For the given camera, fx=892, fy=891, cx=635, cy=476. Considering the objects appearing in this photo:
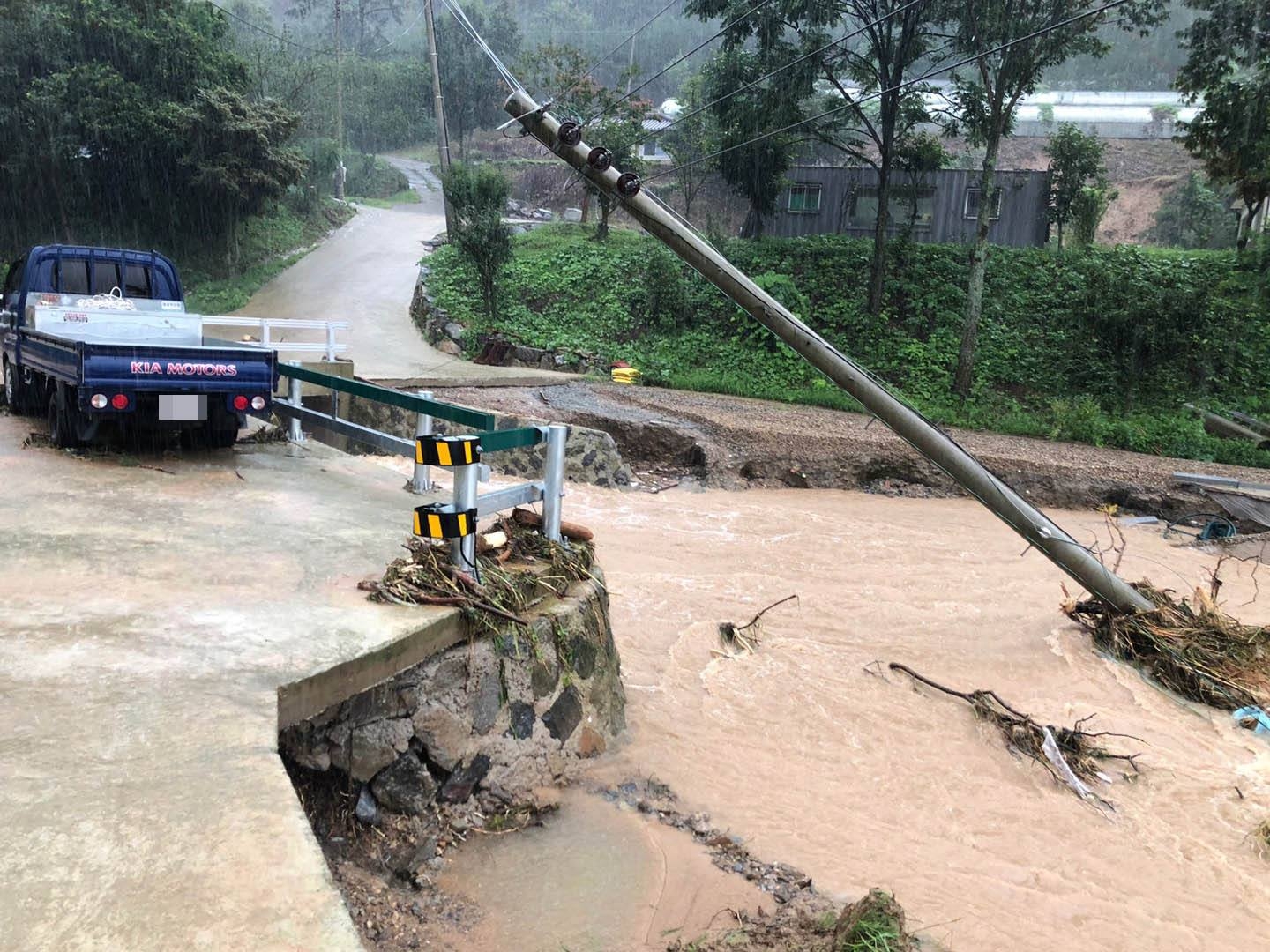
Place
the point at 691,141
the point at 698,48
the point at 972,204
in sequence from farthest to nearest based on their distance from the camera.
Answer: the point at 691,141
the point at 972,204
the point at 698,48

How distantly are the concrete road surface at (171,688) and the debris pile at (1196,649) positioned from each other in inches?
251

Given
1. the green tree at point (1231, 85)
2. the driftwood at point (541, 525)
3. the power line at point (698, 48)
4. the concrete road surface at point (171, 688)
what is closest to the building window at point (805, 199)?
the power line at point (698, 48)

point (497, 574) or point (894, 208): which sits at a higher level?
point (894, 208)

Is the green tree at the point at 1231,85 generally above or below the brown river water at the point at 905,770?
above

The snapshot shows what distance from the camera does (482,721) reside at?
14.0ft

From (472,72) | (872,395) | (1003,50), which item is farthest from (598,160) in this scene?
(472,72)

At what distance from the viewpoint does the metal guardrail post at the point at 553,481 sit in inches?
202

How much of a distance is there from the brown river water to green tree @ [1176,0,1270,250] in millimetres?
12060

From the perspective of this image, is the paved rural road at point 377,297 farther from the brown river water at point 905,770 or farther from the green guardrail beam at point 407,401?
the brown river water at point 905,770

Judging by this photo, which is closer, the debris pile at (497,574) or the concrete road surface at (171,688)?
the concrete road surface at (171,688)

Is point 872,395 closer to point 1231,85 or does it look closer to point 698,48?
point 698,48

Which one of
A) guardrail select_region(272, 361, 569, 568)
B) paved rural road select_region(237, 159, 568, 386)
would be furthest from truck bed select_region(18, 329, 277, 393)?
paved rural road select_region(237, 159, 568, 386)

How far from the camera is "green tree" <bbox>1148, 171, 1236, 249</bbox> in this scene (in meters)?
34.8

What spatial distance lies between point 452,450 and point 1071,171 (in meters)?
27.5
